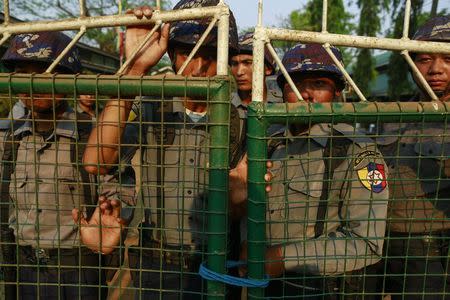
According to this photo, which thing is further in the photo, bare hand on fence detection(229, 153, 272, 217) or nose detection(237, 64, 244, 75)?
nose detection(237, 64, 244, 75)

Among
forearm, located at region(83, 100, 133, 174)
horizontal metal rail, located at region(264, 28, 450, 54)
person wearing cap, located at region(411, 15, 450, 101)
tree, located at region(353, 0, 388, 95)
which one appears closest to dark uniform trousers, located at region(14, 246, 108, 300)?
forearm, located at region(83, 100, 133, 174)

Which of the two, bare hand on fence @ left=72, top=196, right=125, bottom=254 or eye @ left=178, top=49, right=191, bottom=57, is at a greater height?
eye @ left=178, top=49, right=191, bottom=57

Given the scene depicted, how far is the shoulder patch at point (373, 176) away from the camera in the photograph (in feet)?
5.31

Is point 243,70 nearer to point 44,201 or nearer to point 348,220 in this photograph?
point 44,201

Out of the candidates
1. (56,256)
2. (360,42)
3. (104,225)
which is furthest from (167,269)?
(360,42)

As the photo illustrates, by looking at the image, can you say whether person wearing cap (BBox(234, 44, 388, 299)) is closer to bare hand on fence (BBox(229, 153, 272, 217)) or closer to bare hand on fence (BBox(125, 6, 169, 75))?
bare hand on fence (BBox(229, 153, 272, 217))

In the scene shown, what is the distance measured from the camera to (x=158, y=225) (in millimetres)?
1870

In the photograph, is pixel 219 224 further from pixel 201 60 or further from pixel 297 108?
pixel 201 60

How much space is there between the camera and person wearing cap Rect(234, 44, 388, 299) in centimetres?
156

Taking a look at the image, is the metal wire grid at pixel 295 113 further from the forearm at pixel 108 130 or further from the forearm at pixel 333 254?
the forearm at pixel 108 130

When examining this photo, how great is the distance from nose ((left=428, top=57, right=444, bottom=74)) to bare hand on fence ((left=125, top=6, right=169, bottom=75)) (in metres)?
1.48

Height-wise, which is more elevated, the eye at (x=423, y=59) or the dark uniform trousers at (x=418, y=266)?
the eye at (x=423, y=59)

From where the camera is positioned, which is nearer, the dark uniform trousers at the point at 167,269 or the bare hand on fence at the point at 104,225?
the bare hand on fence at the point at 104,225

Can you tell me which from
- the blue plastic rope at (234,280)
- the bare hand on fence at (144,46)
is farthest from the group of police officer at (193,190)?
the blue plastic rope at (234,280)
